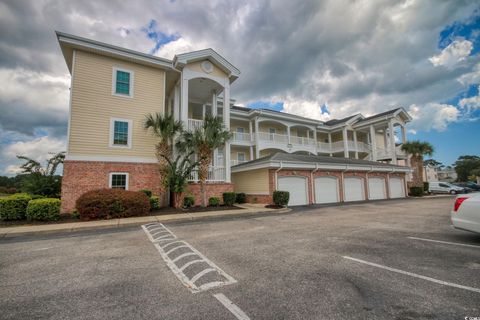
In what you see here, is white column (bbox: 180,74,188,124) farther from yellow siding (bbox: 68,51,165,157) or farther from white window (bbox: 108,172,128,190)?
white window (bbox: 108,172,128,190)

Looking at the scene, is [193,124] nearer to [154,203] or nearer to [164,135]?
[164,135]

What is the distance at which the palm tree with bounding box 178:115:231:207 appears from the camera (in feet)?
41.0

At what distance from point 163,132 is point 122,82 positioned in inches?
172

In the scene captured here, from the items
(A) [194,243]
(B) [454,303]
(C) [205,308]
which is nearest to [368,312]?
(B) [454,303]

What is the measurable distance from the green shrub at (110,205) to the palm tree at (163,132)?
7.38 feet

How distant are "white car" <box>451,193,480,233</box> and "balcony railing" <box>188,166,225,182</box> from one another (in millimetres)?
11709

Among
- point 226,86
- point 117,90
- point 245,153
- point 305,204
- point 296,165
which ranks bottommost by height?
point 305,204

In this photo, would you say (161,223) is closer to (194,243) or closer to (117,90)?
(194,243)

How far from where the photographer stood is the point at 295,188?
1556cm

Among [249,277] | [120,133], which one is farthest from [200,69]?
[249,277]

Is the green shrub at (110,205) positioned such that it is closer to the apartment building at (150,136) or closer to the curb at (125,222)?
the curb at (125,222)

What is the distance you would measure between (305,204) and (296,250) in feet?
37.3

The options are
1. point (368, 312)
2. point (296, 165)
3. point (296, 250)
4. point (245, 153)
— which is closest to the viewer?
point (368, 312)

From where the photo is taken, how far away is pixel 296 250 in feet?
16.2
